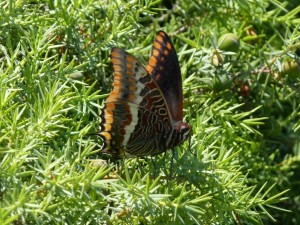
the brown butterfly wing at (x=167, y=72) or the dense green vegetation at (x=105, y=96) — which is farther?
the brown butterfly wing at (x=167, y=72)

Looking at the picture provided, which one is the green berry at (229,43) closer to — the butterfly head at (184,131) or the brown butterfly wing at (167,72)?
the brown butterfly wing at (167,72)

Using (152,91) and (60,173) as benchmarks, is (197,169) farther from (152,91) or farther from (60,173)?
(60,173)

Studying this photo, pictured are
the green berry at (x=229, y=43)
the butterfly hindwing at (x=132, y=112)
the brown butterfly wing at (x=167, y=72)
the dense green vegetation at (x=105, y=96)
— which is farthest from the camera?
the green berry at (x=229, y=43)

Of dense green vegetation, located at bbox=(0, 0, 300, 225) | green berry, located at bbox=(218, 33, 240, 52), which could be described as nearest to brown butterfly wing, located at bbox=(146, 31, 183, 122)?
dense green vegetation, located at bbox=(0, 0, 300, 225)

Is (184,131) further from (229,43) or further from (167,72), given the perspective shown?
(229,43)

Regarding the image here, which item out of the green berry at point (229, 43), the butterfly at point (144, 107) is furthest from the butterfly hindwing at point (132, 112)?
the green berry at point (229, 43)

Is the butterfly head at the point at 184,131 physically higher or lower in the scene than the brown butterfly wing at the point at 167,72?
lower
